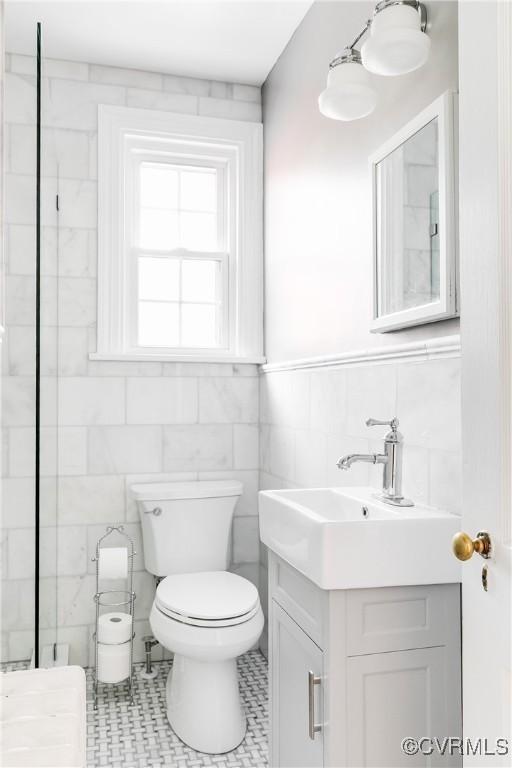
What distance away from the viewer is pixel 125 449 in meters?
2.81

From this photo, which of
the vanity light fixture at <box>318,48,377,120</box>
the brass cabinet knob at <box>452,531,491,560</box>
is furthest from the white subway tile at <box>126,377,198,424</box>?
the brass cabinet knob at <box>452,531,491,560</box>

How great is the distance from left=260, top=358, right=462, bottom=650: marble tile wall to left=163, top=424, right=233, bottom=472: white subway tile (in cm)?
17

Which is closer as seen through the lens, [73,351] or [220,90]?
[73,351]

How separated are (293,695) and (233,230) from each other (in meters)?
2.11

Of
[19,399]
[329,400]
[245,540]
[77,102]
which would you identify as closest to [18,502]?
[19,399]

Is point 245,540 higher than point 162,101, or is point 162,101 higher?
point 162,101

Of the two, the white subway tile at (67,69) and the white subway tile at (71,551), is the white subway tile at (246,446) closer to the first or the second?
the white subway tile at (71,551)

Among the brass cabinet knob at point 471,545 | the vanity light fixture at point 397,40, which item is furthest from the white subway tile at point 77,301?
the brass cabinet knob at point 471,545

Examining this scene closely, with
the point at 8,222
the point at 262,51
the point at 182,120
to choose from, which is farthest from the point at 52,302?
the point at 262,51

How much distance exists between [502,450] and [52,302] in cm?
190

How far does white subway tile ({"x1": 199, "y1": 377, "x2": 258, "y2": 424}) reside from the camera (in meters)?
2.93

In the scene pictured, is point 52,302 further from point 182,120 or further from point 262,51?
point 262,51

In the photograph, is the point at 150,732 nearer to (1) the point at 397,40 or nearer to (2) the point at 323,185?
(2) the point at 323,185

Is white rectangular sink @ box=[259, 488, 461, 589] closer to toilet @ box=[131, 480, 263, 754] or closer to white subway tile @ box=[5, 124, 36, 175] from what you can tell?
toilet @ box=[131, 480, 263, 754]
